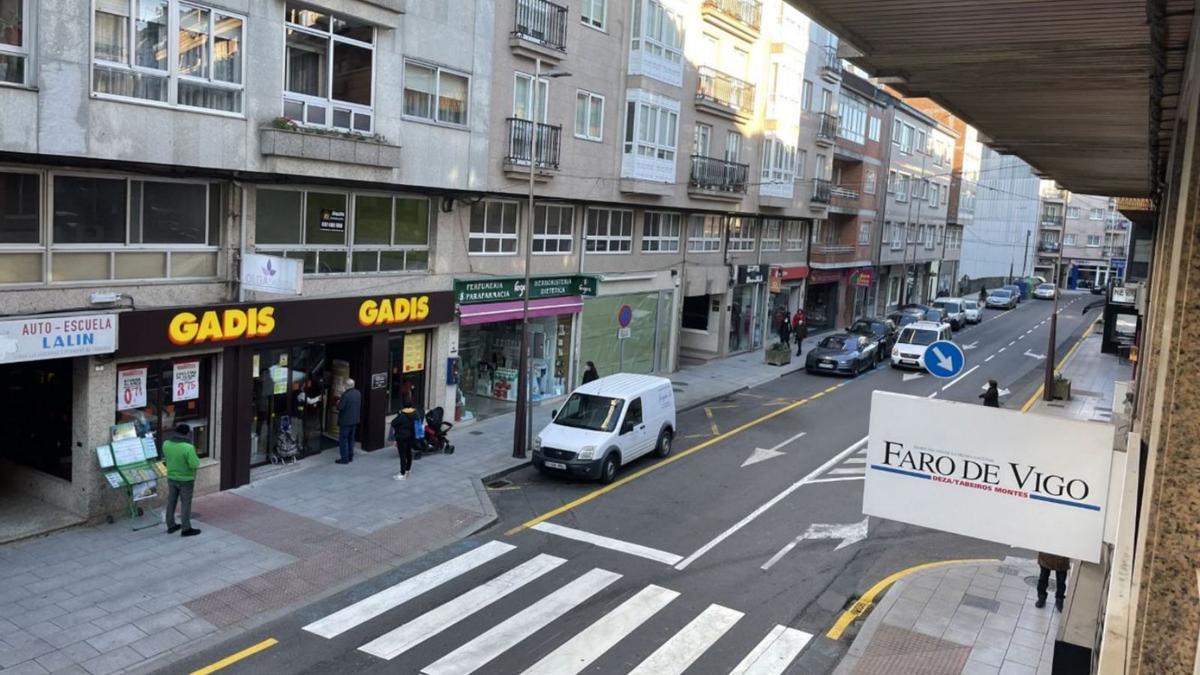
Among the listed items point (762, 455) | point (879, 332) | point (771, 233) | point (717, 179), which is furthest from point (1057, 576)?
point (771, 233)

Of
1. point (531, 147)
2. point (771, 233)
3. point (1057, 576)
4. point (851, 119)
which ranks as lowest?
point (1057, 576)

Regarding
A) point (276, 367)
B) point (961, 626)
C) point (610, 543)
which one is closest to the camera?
point (961, 626)

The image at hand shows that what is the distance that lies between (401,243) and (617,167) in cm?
847

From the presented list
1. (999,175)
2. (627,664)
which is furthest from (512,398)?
→ (999,175)

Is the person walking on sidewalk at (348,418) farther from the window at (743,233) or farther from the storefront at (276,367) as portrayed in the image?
the window at (743,233)

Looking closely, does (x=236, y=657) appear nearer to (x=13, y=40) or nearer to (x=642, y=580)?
(x=642, y=580)

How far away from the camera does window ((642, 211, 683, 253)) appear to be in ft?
97.5

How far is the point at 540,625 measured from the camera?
37.4 ft

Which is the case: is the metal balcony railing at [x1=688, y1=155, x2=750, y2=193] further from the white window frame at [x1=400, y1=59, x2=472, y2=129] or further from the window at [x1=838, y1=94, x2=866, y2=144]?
the window at [x1=838, y1=94, x2=866, y2=144]

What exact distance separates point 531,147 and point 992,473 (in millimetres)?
14799

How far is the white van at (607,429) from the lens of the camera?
17578 mm

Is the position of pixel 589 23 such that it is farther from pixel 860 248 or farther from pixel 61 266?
pixel 860 248

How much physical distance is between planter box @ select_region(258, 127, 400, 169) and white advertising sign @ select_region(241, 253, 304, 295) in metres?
1.88

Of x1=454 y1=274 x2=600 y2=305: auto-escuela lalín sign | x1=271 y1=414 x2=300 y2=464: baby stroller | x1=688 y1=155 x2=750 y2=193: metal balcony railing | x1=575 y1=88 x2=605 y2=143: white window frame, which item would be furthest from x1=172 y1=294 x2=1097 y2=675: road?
x1=688 y1=155 x2=750 y2=193: metal balcony railing
